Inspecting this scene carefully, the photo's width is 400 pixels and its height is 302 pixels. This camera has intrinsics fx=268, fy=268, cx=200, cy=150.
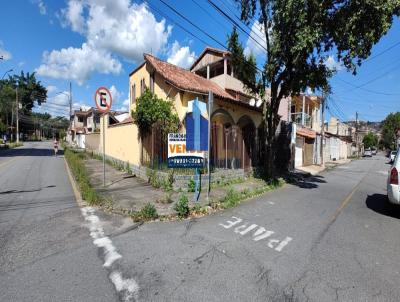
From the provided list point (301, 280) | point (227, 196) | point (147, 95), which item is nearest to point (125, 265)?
point (301, 280)

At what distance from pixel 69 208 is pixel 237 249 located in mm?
4873

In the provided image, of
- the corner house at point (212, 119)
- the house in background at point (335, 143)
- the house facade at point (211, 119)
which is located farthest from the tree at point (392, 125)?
the corner house at point (212, 119)

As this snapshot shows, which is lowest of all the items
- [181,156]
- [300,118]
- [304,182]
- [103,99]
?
[304,182]

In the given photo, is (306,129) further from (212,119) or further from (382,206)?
(382,206)

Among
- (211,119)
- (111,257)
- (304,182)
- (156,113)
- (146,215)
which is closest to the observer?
(111,257)

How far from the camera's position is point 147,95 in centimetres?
1095

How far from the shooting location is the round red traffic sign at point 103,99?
908 centimetres

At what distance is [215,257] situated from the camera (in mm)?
4383

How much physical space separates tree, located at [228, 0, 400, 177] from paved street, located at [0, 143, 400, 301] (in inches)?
240

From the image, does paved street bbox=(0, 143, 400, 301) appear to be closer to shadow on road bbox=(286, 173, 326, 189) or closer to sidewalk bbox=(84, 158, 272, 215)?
sidewalk bbox=(84, 158, 272, 215)

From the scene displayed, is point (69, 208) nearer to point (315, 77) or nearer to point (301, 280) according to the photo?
point (301, 280)

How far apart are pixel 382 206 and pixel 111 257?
27.2ft

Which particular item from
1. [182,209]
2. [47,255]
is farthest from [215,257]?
[47,255]

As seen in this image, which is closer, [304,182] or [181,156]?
[181,156]
